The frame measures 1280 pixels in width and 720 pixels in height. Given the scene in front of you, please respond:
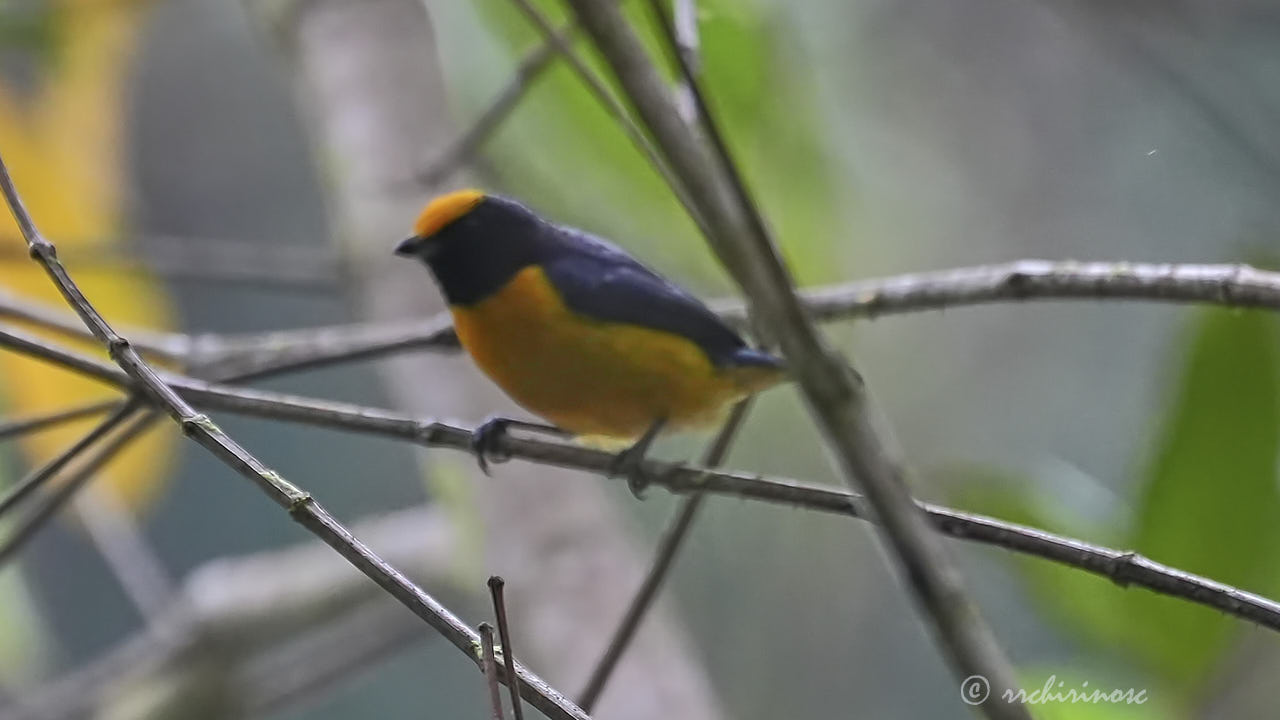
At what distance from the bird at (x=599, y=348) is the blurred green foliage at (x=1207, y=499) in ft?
1.14

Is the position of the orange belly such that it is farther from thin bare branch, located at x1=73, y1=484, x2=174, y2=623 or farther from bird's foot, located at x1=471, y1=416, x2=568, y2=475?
thin bare branch, located at x1=73, y1=484, x2=174, y2=623

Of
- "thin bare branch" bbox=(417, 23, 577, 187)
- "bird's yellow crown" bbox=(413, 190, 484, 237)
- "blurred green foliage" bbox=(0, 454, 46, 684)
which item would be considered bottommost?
"blurred green foliage" bbox=(0, 454, 46, 684)

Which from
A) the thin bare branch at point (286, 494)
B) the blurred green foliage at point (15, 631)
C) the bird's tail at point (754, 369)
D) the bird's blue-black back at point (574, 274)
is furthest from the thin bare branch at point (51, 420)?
the blurred green foliage at point (15, 631)

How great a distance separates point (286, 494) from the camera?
48 centimetres

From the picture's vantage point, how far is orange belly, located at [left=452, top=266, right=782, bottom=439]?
980 mm

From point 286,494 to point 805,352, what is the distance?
0.28 metres

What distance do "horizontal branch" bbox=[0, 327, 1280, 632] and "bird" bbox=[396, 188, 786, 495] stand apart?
15 cm

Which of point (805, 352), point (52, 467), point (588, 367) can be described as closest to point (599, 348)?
point (588, 367)

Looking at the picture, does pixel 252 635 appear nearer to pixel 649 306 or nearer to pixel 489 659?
pixel 649 306

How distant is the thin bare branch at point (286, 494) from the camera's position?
0.43 meters

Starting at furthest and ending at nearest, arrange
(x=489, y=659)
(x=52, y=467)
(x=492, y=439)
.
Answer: (x=492, y=439) → (x=52, y=467) → (x=489, y=659)

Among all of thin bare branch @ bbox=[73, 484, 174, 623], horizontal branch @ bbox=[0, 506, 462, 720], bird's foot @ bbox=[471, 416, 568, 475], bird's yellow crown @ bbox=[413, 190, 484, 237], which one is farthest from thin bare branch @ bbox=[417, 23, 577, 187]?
thin bare branch @ bbox=[73, 484, 174, 623]

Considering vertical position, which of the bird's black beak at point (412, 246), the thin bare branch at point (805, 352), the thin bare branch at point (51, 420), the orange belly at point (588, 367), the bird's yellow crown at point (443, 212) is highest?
the bird's yellow crown at point (443, 212)

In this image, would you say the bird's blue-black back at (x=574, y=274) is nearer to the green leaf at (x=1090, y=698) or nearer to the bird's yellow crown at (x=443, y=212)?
the bird's yellow crown at (x=443, y=212)
